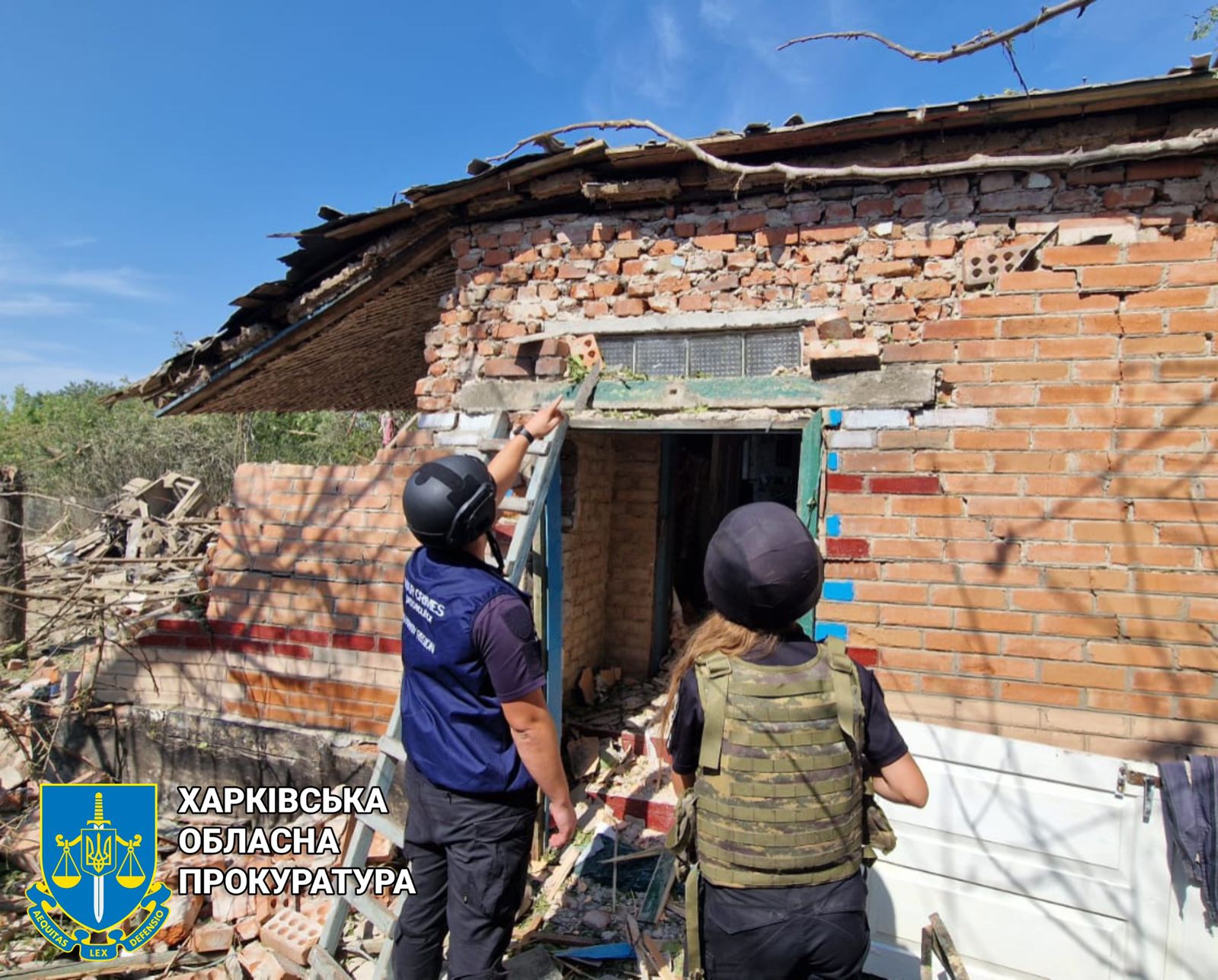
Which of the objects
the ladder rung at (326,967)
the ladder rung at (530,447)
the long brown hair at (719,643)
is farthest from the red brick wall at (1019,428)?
the ladder rung at (326,967)

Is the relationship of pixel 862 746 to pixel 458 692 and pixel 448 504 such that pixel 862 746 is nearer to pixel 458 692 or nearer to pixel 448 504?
pixel 458 692

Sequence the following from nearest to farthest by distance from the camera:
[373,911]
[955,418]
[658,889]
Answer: [373,911]
[955,418]
[658,889]

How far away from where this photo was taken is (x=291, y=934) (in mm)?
2934

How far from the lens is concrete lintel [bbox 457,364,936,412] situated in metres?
2.85

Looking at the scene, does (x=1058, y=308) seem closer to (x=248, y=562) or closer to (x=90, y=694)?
(x=248, y=562)

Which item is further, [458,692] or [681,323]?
[681,323]

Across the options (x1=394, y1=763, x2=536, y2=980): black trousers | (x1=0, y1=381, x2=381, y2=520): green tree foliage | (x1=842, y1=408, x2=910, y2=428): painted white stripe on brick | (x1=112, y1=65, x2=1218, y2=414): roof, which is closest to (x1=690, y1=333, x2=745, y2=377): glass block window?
(x1=842, y1=408, x2=910, y2=428): painted white stripe on brick

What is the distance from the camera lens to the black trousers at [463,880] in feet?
6.24

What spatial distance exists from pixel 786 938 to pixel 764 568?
88 centimetres

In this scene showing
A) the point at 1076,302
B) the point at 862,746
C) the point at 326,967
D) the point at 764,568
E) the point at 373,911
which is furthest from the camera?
the point at 1076,302

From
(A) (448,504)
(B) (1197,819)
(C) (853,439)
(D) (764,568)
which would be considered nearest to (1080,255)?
(C) (853,439)

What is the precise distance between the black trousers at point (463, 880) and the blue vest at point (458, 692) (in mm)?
82

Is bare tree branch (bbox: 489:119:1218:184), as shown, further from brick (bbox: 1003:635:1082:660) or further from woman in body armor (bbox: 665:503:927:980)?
brick (bbox: 1003:635:1082:660)

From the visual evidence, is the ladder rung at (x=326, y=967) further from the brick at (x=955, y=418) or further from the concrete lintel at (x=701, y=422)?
the brick at (x=955, y=418)
